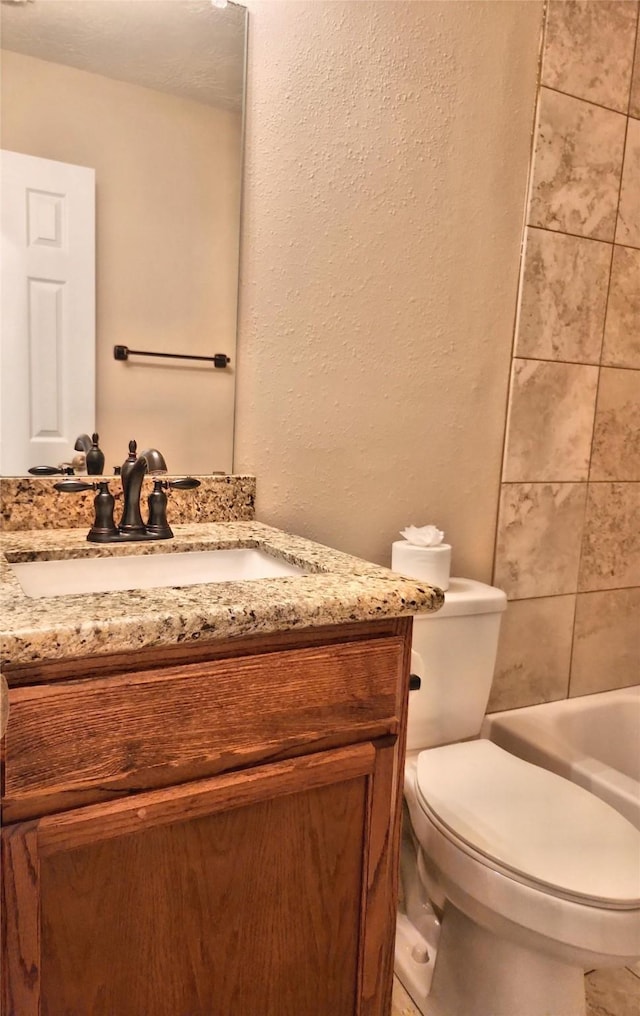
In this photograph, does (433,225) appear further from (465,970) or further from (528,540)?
(465,970)

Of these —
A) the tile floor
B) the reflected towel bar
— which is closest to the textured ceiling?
the reflected towel bar

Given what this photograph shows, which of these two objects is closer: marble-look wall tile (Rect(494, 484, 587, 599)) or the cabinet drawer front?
the cabinet drawer front

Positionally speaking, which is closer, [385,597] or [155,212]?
[385,597]

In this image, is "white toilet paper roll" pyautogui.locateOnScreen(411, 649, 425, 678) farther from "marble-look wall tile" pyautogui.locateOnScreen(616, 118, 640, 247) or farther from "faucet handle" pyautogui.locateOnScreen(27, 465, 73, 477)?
"marble-look wall tile" pyautogui.locateOnScreen(616, 118, 640, 247)

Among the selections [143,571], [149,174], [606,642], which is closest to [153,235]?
[149,174]

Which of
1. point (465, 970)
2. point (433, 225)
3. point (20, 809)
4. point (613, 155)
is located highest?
point (613, 155)

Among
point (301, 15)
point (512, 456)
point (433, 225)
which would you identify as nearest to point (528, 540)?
point (512, 456)

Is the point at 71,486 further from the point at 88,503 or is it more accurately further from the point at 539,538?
the point at 539,538

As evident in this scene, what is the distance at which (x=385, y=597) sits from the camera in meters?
0.89

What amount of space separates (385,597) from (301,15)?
1169 mm

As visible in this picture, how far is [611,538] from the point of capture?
1863mm

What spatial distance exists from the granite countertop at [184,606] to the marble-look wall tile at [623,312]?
1.12 m

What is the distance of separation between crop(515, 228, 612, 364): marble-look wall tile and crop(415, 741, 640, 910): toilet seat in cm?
96

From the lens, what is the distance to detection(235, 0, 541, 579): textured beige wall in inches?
53.5
